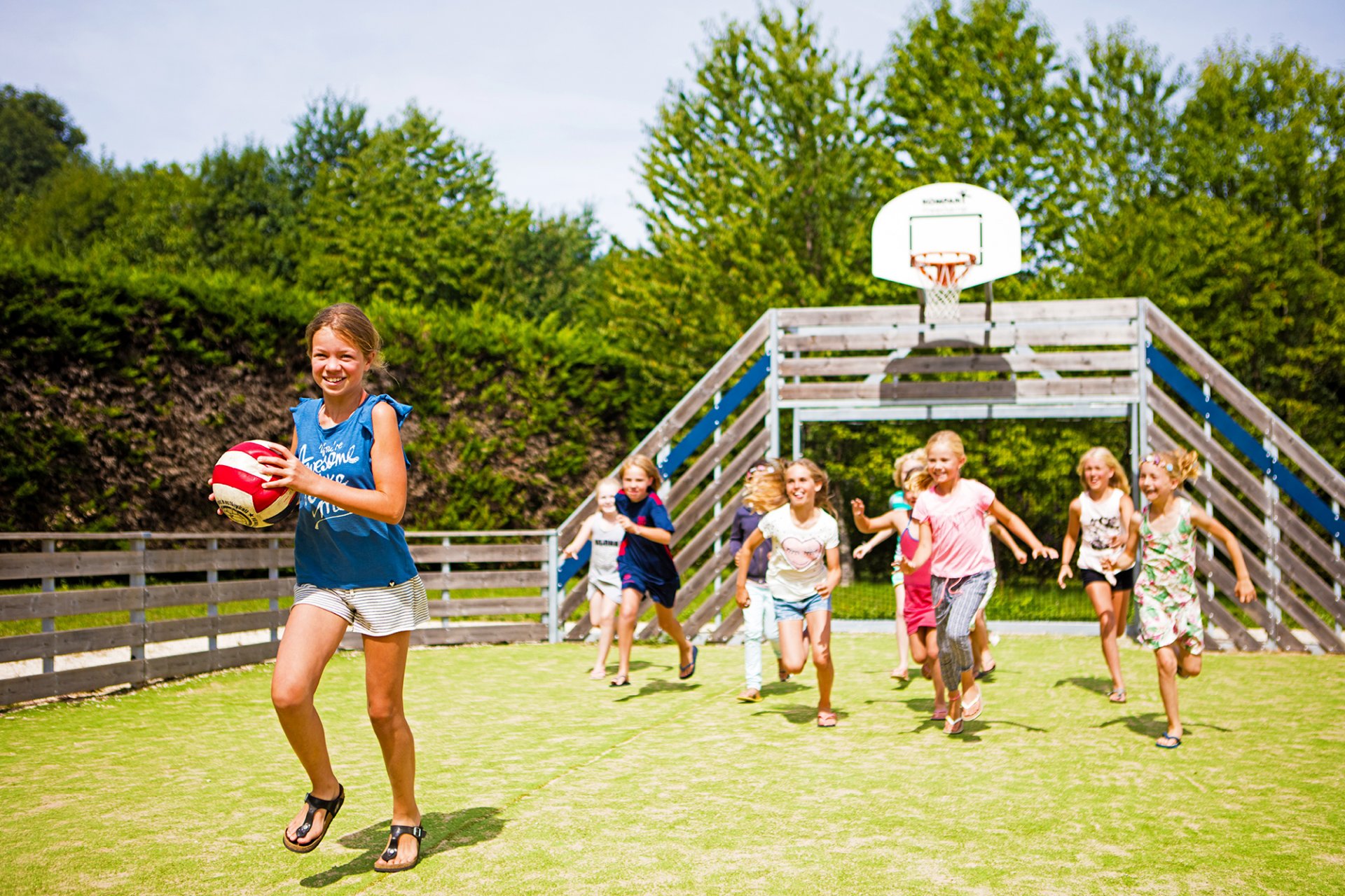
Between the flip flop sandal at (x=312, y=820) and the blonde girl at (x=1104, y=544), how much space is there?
246 inches

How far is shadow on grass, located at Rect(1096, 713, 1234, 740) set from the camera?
7.66 metres

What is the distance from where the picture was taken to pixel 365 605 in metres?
4.32

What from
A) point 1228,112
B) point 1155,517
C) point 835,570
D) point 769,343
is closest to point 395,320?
point 769,343

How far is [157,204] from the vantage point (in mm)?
36531

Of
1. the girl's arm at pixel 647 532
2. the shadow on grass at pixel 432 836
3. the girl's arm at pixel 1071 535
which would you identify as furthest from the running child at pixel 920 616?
the shadow on grass at pixel 432 836

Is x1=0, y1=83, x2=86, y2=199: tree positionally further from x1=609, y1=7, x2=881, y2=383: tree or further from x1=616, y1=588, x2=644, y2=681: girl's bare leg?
x1=616, y1=588, x2=644, y2=681: girl's bare leg

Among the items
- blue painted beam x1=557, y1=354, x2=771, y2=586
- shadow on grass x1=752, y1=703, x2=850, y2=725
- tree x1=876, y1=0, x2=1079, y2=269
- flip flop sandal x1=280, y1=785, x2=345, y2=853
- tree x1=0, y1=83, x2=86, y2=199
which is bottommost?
shadow on grass x1=752, y1=703, x2=850, y2=725

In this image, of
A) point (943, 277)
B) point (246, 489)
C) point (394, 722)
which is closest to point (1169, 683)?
point (394, 722)

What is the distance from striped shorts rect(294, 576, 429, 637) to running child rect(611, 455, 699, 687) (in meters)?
5.34

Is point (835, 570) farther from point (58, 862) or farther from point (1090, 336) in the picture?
point (1090, 336)

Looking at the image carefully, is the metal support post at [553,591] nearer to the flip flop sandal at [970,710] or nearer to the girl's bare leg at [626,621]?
the girl's bare leg at [626,621]

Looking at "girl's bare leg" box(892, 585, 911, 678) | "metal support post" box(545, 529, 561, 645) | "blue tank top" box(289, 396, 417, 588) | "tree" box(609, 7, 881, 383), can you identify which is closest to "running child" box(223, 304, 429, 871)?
"blue tank top" box(289, 396, 417, 588)

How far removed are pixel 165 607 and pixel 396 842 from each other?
880cm

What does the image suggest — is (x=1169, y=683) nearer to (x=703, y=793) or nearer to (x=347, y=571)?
(x=703, y=793)
